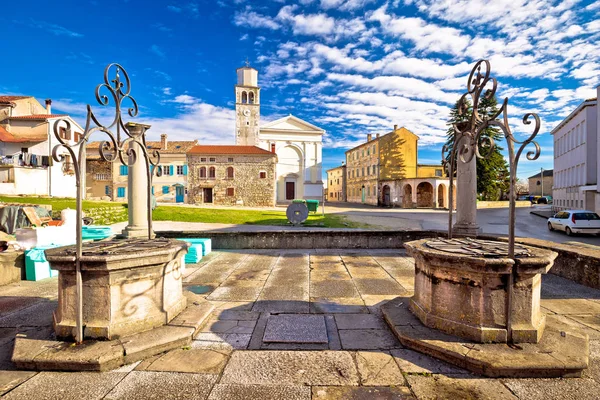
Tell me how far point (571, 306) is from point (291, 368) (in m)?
4.98

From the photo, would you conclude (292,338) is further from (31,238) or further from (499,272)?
(31,238)

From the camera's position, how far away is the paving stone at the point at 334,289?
545 cm

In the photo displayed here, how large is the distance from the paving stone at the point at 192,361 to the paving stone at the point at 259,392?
0.32 m

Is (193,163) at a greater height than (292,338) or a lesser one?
greater

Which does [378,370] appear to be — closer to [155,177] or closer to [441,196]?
[155,177]

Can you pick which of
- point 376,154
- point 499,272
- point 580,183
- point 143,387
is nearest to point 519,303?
point 499,272

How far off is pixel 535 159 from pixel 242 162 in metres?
38.2

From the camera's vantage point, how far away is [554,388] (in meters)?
2.78

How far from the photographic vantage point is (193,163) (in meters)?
39.6

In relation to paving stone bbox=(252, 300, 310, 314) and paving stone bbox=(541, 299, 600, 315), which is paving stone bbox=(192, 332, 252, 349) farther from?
paving stone bbox=(541, 299, 600, 315)

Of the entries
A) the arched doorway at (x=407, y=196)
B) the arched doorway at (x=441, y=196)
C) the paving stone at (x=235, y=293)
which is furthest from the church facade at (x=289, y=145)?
the paving stone at (x=235, y=293)

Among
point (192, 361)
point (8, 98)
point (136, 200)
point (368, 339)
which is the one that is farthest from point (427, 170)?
point (8, 98)

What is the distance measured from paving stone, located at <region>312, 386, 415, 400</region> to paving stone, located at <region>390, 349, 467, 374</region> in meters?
0.37

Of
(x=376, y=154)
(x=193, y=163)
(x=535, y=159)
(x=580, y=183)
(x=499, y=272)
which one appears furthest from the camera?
(x=376, y=154)
